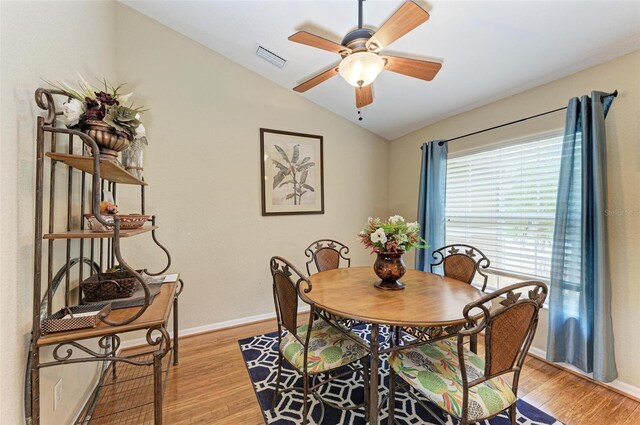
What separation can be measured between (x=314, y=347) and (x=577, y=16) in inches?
107

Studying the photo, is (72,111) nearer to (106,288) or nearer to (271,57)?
(106,288)

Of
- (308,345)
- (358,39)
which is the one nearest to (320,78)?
(358,39)

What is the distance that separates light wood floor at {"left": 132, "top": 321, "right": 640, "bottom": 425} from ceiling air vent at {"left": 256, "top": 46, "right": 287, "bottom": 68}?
2.96m

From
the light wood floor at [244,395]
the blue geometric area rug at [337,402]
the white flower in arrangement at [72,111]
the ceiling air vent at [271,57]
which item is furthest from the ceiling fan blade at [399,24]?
the light wood floor at [244,395]

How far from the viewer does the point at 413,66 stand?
1.70 m

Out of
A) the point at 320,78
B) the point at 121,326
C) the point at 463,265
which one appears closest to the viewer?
the point at 121,326

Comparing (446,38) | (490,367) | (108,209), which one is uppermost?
(446,38)

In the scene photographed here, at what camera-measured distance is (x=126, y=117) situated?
1.55 meters

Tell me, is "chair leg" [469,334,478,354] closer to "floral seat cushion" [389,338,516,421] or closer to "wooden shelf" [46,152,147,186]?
"floral seat cushion" [389,338,516,421]

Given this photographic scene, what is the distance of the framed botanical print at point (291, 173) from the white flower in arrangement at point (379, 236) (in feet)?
5.47

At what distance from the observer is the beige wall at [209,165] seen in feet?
8.43

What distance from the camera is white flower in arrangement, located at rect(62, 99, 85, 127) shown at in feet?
4.05

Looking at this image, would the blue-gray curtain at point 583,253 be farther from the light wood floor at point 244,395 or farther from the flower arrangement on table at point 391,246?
the flower arrangement on table at point 391,246

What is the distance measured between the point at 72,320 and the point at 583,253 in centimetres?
319
